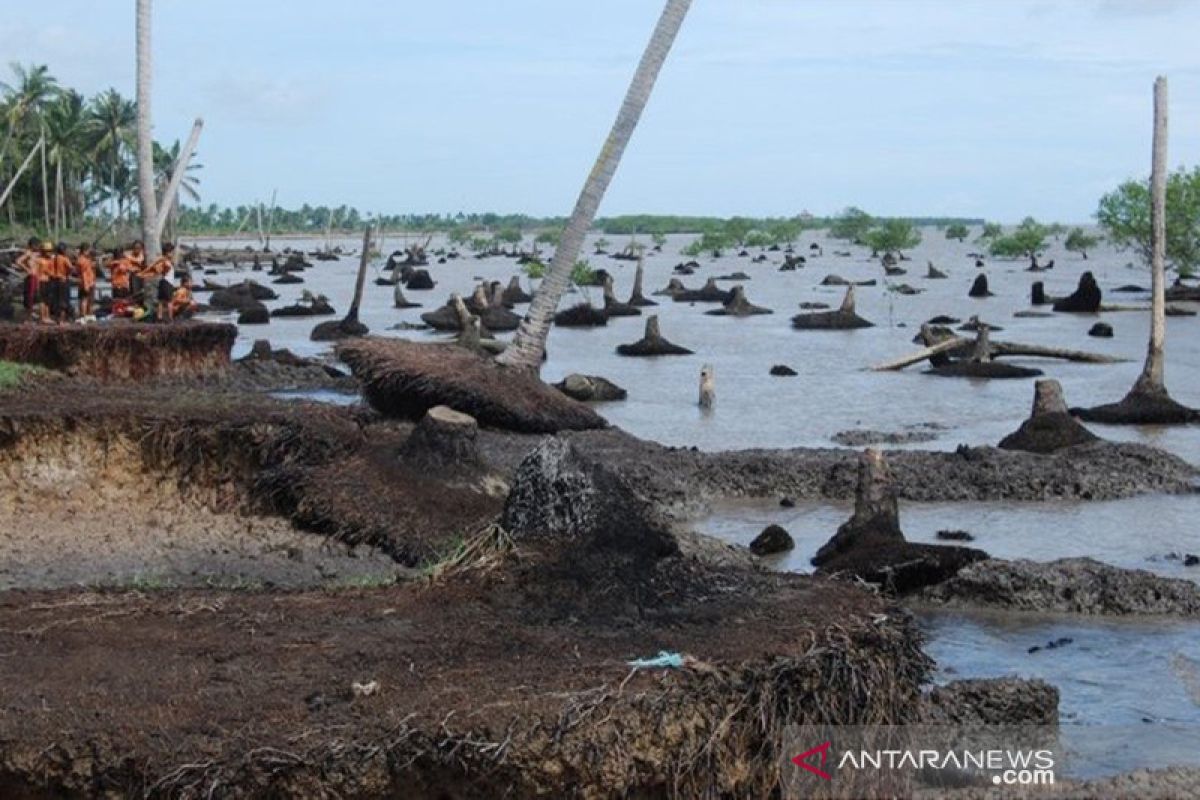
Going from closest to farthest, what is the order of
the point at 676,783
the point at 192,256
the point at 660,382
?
the point at 676,783, the point at 660,382, the point at 192,256

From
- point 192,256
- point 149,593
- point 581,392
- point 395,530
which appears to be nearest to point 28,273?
point 581,392

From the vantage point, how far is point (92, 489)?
15.7 metres

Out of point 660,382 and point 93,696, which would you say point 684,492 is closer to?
point 93,696

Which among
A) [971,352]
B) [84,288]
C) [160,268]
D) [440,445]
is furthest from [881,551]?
[971,352]

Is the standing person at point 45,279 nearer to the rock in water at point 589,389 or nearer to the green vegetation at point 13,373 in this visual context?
the rock in water at point 589,389

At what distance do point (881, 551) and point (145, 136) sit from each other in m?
23.0

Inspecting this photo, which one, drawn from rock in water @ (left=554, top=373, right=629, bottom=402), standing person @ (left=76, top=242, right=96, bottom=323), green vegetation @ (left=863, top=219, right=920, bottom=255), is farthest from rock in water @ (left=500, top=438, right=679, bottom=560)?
green vegetation @ (left=863, top=219, right=920, bottom=255)

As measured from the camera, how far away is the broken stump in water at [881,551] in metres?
15.2

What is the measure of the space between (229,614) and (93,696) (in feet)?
5.89

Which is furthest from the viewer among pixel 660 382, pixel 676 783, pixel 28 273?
pixel 660 382

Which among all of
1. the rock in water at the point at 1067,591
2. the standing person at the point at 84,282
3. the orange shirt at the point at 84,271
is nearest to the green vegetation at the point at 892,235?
the standing person at the point at 84,282

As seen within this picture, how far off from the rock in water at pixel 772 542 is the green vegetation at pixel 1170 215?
156ft

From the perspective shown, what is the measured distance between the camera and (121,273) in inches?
1307

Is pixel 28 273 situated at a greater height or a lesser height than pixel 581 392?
greater
